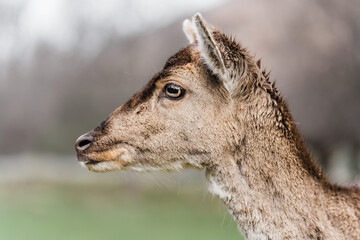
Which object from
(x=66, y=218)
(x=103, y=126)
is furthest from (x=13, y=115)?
(x=103, y=126)

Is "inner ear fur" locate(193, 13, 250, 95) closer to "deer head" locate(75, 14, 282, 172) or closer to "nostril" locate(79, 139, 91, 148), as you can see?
"deer head" locate(75, 14, 282, 172)

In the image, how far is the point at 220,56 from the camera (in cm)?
357

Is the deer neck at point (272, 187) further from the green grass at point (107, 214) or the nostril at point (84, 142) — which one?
the green grass at point (107, 214)

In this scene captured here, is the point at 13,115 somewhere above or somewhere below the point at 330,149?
above

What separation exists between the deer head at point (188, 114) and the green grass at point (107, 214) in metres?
5.41

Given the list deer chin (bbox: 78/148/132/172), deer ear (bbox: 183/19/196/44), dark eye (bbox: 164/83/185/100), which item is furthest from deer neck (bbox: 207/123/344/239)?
deer ear (bbox: 183/19/196/44)

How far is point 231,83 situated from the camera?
3676 millimetres

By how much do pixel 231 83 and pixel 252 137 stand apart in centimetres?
42

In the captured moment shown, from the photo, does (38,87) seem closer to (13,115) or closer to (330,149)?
(13,115)

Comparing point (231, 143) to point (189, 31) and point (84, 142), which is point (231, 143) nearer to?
point (84, 142)

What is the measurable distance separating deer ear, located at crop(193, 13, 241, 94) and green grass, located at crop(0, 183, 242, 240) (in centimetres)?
570

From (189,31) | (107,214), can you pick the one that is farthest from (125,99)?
(189,31)

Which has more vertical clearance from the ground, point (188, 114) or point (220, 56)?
point (220, 56)

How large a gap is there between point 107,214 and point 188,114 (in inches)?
405
